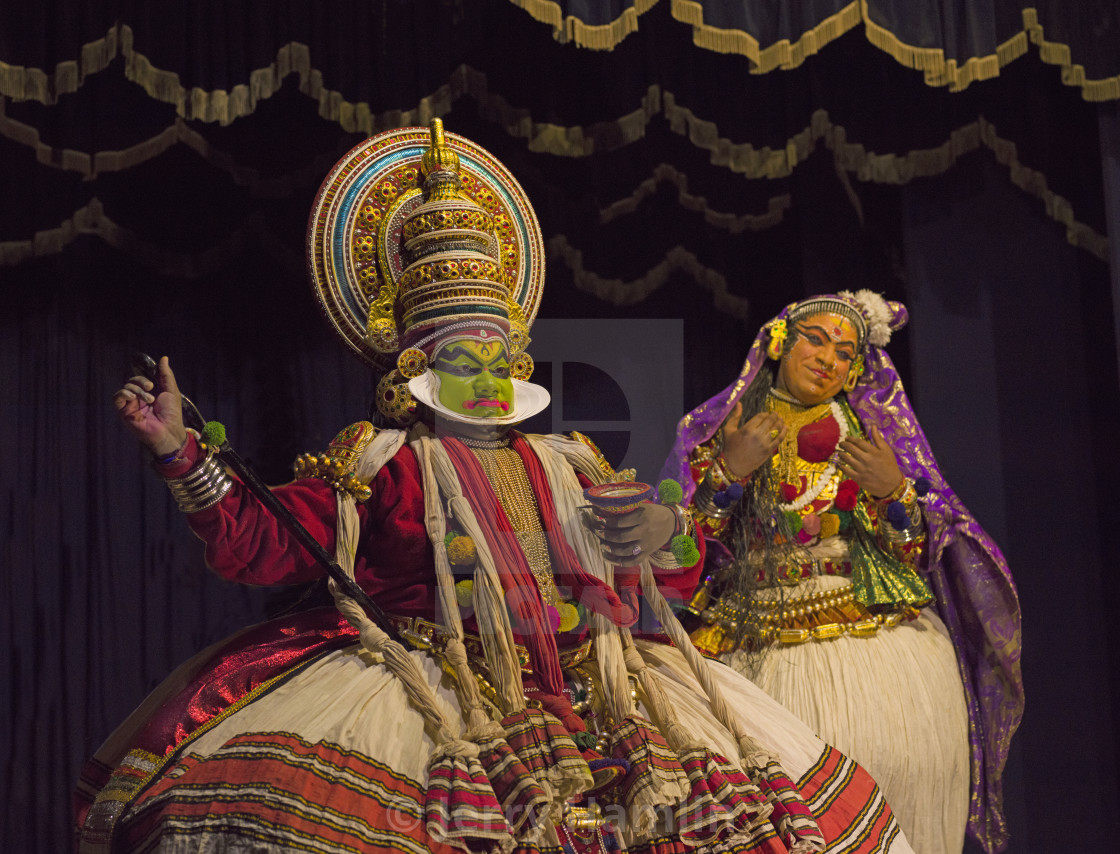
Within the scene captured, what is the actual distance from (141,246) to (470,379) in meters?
1.40

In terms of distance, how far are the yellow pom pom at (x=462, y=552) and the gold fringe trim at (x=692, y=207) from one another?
5.73ft

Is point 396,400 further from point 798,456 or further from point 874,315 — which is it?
point 874,315

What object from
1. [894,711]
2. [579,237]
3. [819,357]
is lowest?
[894,711]

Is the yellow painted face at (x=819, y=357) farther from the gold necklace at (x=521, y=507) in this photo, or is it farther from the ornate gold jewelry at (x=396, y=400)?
the ornate gold jewelry at (x=396, y=400)

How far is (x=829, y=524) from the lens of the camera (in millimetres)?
3123

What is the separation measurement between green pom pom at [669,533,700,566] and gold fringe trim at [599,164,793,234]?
157 centimetres

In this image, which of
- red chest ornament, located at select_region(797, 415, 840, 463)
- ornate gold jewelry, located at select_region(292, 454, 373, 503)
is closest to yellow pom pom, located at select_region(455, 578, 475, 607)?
ornate gold jewelry, located at select_region(292, 454, 373, 503)

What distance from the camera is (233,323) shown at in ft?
11.3

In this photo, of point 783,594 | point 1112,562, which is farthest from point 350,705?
point 1112,562

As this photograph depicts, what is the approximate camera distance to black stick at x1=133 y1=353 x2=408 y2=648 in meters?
2.16

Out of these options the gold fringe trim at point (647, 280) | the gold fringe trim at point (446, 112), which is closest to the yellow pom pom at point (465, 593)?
the gold fringe trim at point (446, 112)

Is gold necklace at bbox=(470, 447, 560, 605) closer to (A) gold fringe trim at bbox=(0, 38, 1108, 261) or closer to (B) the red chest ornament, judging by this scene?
(B) the red chest ornament

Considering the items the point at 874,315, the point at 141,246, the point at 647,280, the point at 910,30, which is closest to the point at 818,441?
the point at 874,315

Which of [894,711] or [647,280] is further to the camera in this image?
[647,280]
